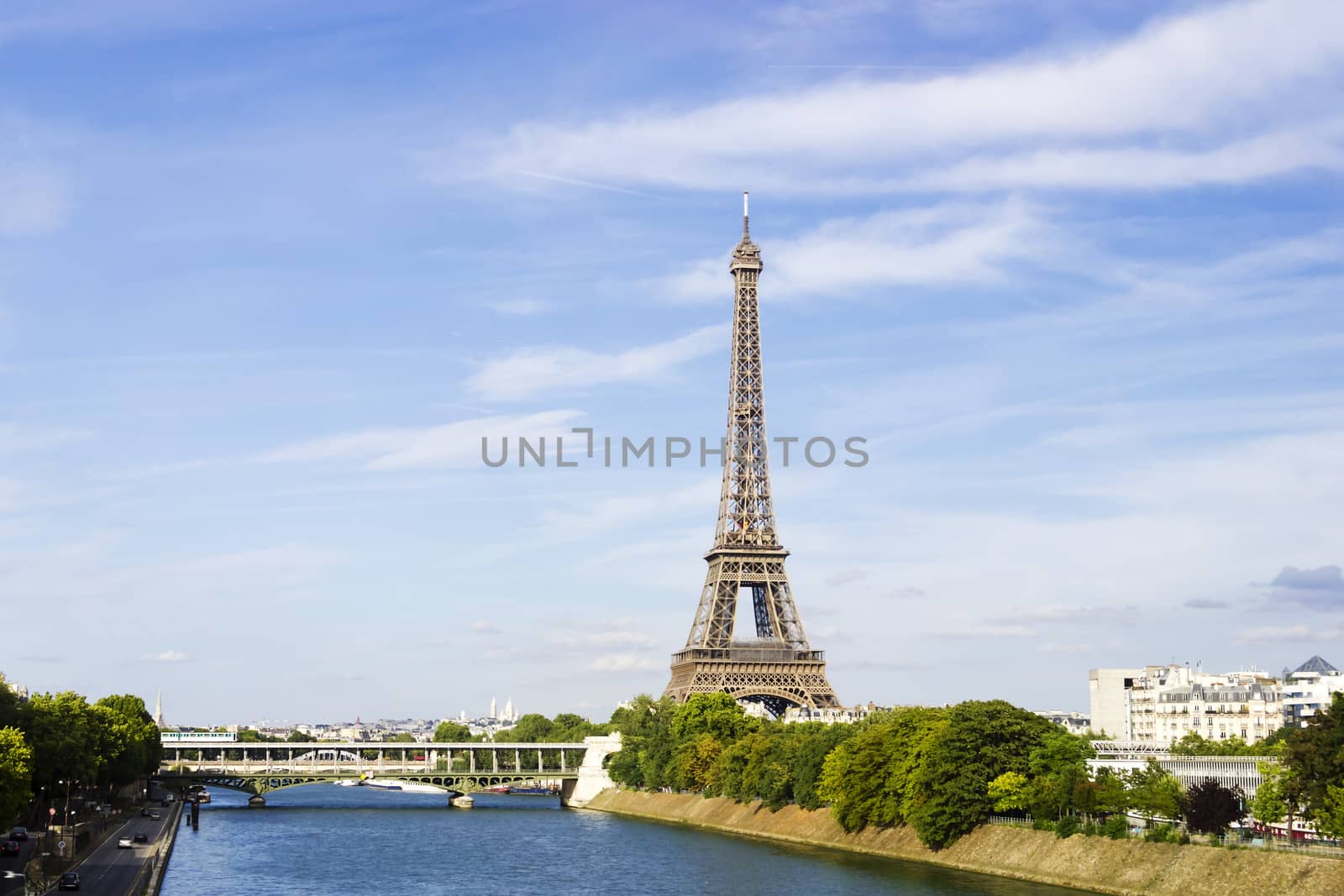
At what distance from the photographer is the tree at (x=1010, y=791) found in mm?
82875

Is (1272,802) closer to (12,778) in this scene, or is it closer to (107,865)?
(12,778)

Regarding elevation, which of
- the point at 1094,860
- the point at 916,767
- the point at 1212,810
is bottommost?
the point at 1094,860

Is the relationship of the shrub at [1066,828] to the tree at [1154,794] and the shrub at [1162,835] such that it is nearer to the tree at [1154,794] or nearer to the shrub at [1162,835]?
the tree at [1154,794]

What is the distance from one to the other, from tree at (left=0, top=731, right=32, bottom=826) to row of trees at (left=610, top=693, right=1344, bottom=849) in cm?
4652

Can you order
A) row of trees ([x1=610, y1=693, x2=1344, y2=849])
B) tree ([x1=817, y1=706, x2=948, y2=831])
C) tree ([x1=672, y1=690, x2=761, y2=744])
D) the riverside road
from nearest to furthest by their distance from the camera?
row of trees ([x1=610, y1=693, x2=1344, y2=849]) < the riverside road < tree ([x1=817, y1=706, x2=948, y2=831]) < tree ([x1=672, y1=690, x2=761, y2=744])

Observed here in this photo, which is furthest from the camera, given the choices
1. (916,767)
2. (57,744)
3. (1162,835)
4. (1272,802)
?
(57,744)

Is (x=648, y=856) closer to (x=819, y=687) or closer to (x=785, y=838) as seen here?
(x=785, y=838)

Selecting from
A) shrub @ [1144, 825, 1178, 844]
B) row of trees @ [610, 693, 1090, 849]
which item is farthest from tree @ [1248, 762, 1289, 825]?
row of trees @ [610, 693, 1090, 849]

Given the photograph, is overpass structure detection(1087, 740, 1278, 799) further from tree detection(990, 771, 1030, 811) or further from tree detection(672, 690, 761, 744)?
tree detection(672, 690, 761, 744)

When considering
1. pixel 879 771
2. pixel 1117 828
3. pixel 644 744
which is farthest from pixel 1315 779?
pixel 644 744

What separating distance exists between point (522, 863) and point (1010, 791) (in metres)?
30.2

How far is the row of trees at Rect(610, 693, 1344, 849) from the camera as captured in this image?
67.4 m

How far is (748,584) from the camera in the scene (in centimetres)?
15788

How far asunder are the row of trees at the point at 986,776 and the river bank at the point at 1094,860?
1.14 m
